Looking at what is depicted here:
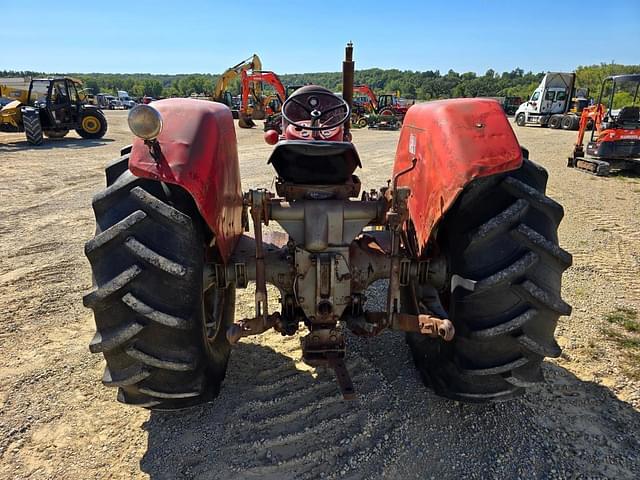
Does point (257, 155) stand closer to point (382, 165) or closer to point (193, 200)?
point (382, 165)

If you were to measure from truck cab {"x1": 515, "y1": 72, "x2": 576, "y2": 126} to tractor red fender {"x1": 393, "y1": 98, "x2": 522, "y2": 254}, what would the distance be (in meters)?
26.4

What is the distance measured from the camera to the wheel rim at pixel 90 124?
53.9 feet

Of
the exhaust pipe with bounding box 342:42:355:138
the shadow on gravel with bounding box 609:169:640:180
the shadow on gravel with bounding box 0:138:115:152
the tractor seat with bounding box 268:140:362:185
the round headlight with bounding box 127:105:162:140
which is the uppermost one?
the exhaust pipe with bounding box 342:42:355:138

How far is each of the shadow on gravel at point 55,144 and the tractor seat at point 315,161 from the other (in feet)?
45.6

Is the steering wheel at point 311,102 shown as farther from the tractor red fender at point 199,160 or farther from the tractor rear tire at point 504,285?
the tractor rear tire at point 504,285

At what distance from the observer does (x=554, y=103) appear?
2572cm

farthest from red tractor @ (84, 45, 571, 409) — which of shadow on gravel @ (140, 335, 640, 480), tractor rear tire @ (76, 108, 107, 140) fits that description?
tractor rear tire @ (76, 108, 107, 140)

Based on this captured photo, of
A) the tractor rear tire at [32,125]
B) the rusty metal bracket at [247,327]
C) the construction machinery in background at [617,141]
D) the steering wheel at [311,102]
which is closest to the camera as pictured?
the rusty metal bracket at [247,327]

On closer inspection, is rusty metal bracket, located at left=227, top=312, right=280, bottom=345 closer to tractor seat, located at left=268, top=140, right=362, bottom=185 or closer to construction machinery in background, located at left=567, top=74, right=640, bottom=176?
tractor seat, located at left=268, top=140, right=362, bottom=185

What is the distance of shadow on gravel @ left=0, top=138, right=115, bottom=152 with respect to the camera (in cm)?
1387

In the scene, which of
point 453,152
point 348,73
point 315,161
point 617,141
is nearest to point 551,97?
point 617,141

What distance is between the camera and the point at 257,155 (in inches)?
516

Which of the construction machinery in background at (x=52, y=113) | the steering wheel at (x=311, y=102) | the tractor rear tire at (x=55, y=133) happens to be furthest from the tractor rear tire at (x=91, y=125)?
the steering wheel at (x=311, y=102)

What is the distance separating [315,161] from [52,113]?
1606 cm
